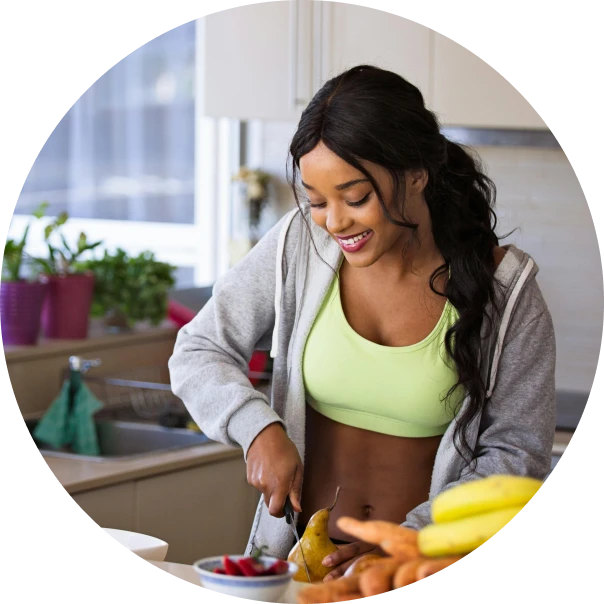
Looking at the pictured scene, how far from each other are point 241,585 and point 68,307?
3.88ft

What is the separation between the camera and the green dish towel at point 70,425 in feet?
5.10

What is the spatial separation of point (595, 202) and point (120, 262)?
50.4 inches

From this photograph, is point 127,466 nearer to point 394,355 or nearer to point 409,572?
point 394,355

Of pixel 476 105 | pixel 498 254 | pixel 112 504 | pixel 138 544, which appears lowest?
pixel 112 504

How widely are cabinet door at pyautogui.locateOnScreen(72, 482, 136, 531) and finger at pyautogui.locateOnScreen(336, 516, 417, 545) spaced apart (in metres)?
0.78

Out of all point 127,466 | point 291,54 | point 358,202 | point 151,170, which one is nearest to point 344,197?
point 358,202

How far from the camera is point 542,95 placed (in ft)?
2.01

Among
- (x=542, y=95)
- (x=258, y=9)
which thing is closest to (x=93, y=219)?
(x=258, y=9)

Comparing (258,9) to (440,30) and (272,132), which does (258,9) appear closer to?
(440,30)

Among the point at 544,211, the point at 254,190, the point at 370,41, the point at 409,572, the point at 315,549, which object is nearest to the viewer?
the point at 409,572

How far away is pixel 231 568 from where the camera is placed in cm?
60

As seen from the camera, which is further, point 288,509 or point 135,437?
point 135,437

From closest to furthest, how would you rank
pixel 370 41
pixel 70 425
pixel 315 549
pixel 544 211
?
1. pixel 315 549
2. pixel 370 41
3. pixel 70 425
4. pixel 544 211

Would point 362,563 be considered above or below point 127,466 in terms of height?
above
